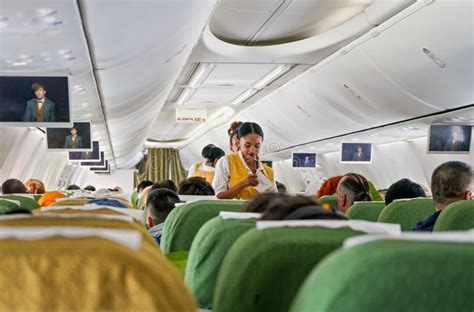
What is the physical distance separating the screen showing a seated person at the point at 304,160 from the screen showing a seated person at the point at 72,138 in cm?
822

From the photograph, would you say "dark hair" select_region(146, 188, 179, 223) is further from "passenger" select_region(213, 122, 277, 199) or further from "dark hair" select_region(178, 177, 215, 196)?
"dark hair" select_region(178, 177, 215, 196)

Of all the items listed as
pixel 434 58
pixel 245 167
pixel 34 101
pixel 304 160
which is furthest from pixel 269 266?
pixel 304 160

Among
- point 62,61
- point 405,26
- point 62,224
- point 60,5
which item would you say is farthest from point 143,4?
point 405,26

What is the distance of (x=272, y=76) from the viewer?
9.42 m

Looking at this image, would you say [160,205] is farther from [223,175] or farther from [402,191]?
[402,191]

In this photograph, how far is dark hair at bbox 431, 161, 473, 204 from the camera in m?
2.63

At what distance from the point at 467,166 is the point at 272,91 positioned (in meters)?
8.45

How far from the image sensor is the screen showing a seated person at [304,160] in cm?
1589

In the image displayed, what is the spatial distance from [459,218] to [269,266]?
134cm

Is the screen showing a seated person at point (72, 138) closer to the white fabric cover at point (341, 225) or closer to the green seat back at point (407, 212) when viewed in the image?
the green seat back at point (407, 212)

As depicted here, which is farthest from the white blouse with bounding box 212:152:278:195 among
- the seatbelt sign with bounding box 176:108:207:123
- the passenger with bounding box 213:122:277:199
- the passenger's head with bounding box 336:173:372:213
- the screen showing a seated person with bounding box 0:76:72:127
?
the seatbelt sign with bounding box 176:108:207:123

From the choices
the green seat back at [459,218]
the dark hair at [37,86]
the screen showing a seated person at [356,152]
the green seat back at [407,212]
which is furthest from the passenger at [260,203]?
the screen showing a seated person at [356,152]

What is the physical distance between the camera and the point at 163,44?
170 inches

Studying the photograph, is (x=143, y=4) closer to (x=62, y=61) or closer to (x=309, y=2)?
(x=62, y=61)
